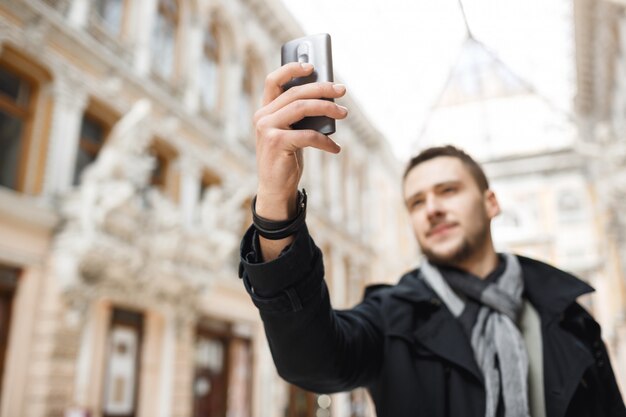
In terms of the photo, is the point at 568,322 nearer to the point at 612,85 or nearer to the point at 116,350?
the point at 116,350

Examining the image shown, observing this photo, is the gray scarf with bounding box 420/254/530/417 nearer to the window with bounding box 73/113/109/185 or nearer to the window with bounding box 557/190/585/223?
the window with bounding box 73/113/109/185

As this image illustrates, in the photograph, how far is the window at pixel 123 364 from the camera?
766cm

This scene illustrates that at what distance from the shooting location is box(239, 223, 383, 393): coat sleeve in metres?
0.92

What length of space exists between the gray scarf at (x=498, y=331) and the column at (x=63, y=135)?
670cm

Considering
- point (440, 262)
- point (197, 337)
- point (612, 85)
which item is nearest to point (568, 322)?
point (440, 262)

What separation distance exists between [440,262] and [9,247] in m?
6.43

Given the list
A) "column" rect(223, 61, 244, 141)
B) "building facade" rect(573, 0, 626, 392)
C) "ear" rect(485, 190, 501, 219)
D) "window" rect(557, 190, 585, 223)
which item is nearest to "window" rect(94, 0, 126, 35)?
"column" rect(223, 61, 244, 141)

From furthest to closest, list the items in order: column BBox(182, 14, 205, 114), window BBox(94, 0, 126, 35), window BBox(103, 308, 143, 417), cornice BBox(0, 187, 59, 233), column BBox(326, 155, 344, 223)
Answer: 1. column BBox(326, 155, 344, 223)
2. column BBox(182, 14, 205, 114)
3. window BBox(94, 0, 126, 35)
4. window BBox(103, 308, 143, 417)
5. cornice BBox(0, 187, 59, 233)

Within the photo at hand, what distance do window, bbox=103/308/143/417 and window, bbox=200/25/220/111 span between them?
4.73 m

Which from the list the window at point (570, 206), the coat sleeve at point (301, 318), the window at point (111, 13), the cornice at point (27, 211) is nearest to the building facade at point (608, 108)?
the window at point (570, 206)

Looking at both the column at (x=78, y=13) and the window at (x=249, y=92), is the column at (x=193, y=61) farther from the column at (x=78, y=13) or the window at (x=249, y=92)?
the column at (x=78, y=13)

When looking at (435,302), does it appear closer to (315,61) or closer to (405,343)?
(405,343)

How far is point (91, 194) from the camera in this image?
22.4 ft

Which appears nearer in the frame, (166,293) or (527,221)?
(166,293)
